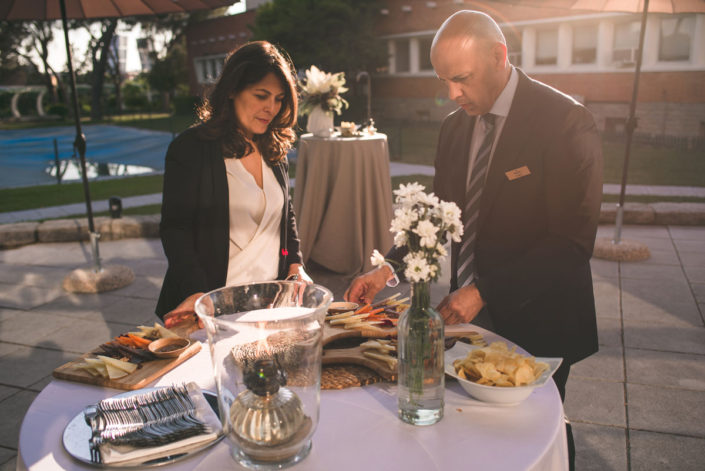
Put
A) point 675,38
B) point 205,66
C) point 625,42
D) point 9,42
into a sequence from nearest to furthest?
1. point 675,38
2. point 625,42
3. point 205,66
4. point 9,42

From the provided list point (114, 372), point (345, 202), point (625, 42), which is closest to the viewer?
point (114, 372)

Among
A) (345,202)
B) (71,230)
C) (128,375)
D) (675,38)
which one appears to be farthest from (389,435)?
A: (675,38)

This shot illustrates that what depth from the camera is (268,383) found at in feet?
3.63

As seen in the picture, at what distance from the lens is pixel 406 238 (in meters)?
1.23

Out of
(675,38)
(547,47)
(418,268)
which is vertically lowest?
(418,268)

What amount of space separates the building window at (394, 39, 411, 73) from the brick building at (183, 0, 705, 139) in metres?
0.04

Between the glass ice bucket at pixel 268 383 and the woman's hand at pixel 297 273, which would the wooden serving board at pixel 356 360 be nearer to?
the glass ice bucket at pixel 268 383

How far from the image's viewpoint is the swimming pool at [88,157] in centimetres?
1373

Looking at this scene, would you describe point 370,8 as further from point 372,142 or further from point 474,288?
point 474,288

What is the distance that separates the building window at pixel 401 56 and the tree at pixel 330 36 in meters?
2.23

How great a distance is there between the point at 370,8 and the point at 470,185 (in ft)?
78.9

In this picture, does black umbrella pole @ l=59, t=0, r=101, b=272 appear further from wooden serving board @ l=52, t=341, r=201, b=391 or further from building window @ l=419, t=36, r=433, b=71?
building window @ l=419, t=36, r=433, b=71

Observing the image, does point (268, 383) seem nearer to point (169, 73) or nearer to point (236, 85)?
point (236, 85)

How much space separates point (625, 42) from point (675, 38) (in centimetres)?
162
